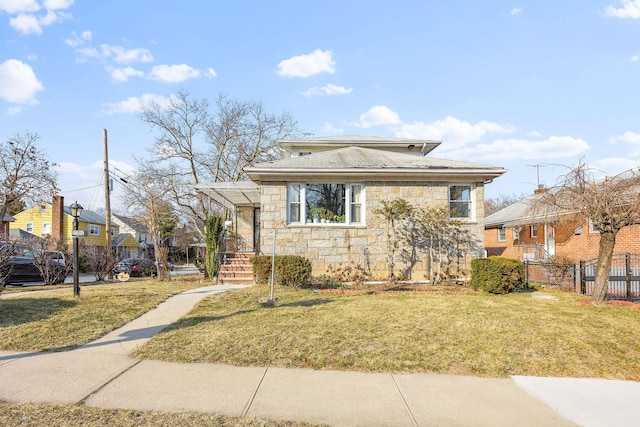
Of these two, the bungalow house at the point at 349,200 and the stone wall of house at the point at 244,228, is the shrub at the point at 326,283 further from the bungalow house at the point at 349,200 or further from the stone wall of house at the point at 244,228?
the stone wall of house at the point at 244,228

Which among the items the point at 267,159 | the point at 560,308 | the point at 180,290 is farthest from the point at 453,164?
the point at 267,159

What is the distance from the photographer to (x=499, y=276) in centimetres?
1040

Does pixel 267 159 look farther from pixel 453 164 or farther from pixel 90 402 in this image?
pixel 90 402

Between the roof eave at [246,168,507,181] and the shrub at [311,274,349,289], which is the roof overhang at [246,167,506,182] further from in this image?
the shrub at [311,274,349,289]

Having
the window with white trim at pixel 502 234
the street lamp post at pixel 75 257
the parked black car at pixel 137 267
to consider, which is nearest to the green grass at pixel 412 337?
the street lamp post at pixel 75 257

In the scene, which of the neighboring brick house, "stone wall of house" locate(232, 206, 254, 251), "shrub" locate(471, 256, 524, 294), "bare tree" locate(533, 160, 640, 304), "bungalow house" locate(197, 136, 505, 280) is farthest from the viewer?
"stone wall of house" locate(232, 206, 254, 251)

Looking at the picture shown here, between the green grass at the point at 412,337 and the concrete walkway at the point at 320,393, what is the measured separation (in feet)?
0.90

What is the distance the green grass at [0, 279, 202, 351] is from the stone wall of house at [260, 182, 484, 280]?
4.26 meters

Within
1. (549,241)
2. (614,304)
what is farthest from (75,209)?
(549,241)

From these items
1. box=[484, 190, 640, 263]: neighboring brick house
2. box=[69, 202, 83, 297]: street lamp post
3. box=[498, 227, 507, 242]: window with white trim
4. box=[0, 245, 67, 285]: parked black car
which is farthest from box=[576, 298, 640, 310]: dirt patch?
box=[498, 227, 507, 242]: window with white trim

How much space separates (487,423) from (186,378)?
10.5 feet

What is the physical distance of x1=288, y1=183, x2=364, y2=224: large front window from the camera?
13070 mm

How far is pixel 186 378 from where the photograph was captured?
440 centimetres

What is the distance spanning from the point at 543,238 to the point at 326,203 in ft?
51.6
